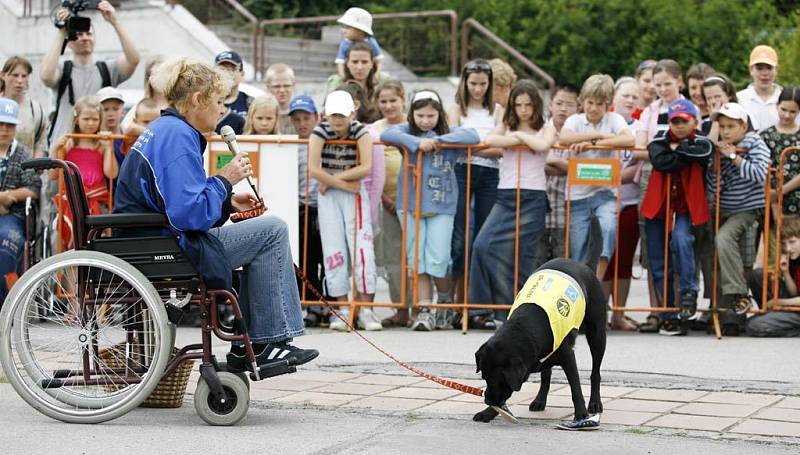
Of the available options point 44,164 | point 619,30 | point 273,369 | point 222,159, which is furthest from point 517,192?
point 619,30

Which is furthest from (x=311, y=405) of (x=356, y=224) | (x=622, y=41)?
(x=622, y=41)

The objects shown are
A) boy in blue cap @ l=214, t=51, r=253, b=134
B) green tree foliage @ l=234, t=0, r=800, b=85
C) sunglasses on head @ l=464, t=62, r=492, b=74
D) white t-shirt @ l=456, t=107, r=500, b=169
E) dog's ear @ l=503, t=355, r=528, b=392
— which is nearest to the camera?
dog's ear @ l=503, t=355, r=528, b=392

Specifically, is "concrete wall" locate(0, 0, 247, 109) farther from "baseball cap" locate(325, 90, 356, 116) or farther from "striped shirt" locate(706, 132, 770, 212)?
"striped shirt" locate(706, 132, 770, 212)

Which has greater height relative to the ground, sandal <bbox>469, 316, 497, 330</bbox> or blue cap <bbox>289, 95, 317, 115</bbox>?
blue cap <bbox>289, 95, 317, 115</bbox>

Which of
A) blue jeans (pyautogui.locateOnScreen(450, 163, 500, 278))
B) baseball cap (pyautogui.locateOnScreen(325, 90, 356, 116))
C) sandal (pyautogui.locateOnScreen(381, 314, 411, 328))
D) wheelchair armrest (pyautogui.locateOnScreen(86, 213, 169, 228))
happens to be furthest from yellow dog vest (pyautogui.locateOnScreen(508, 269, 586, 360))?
sandal (pyautogui.locateOnScreen(381, 314, 411, 328))

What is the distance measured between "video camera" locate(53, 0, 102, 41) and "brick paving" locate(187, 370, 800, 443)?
417 centimetres

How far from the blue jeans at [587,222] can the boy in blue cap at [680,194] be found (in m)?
0.24

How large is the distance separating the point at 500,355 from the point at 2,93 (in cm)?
616

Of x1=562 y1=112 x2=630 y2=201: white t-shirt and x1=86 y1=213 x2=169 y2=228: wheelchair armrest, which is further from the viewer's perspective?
x1=562 y1=112 x2=630 y2=201: white t-shirt

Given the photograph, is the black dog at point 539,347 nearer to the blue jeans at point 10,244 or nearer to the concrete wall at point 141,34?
the blue jeans at point 10,244

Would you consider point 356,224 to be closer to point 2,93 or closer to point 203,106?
point 2,93

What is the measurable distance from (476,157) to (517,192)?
49 cm

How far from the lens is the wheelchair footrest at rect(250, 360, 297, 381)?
6.07m

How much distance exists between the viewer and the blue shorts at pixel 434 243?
9.87m
